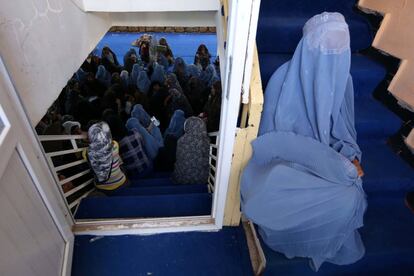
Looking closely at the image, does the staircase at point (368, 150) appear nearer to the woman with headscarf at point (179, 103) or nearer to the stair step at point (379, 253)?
the stair step at point (379, 253)

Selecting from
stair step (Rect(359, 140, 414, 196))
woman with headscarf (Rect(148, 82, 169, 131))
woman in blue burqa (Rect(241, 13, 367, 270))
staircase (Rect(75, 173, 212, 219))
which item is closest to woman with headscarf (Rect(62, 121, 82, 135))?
staircase (Rect(75, 173, 212, 219))

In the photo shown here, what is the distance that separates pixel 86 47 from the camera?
156cm

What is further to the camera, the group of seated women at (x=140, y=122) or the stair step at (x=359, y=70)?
the group of seated women at (x=140, y=122)

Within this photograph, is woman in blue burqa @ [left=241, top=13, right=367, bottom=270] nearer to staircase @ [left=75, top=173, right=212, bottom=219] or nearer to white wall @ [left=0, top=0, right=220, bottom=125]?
staircase @ [left=75, top=173, right=212, bottom=219]

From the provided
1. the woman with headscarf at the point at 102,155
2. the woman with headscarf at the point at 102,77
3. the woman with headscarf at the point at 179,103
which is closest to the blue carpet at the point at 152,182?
the woman with headscarf at the point at 102,155

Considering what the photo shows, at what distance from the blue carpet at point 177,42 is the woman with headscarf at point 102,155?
12.5 ft

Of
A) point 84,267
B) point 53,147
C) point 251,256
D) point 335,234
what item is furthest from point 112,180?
point 335,234

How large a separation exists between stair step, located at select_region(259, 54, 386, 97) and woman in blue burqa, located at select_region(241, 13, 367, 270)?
0.38 m

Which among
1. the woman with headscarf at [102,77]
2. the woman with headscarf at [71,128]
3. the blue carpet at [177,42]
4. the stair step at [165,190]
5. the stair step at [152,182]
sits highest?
the woman with headscarf at [71,128]

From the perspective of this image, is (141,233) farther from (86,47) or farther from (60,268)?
(86,47)

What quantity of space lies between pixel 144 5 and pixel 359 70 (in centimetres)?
133

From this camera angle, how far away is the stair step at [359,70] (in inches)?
59.6

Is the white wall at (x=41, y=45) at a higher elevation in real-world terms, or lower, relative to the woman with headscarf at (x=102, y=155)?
higher

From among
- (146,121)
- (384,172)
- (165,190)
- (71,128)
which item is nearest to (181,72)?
(146,121)
